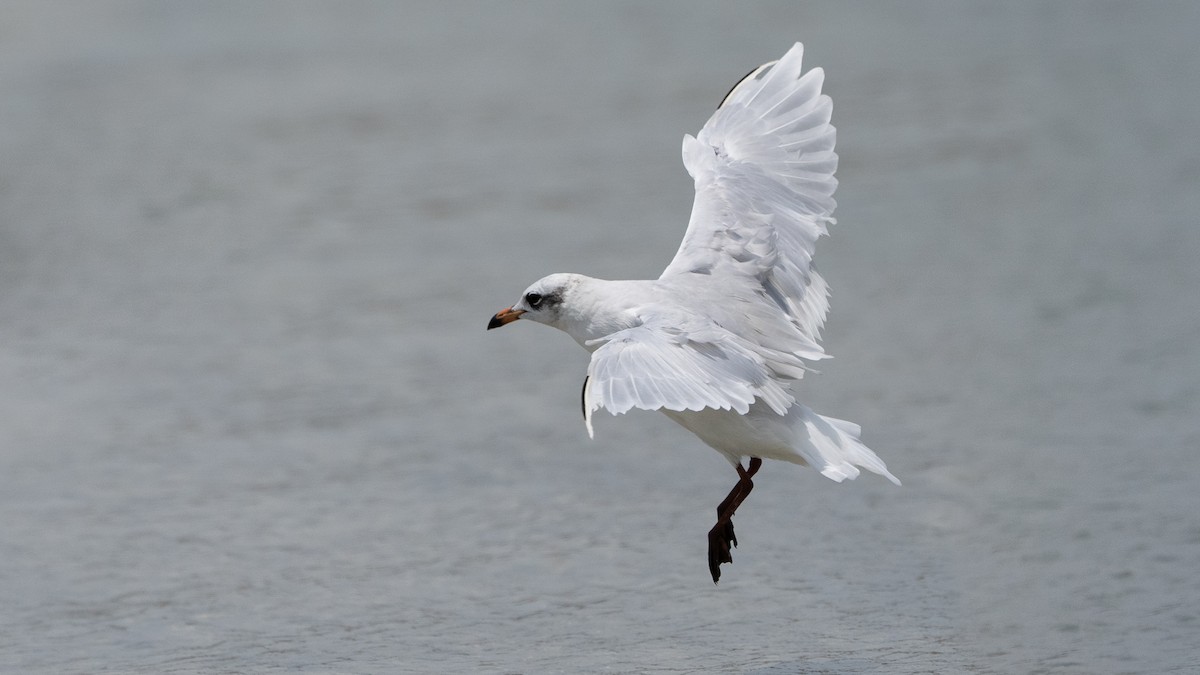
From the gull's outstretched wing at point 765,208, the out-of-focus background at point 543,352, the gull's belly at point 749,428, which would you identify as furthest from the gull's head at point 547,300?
the out-of-focus background at point 543,352

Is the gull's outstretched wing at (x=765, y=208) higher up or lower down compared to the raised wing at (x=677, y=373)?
higher up

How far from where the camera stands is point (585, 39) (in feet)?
31.8

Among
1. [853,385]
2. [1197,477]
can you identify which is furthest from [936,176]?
[1197,477]

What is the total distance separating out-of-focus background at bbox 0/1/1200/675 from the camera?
406 cm

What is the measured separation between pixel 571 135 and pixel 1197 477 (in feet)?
13.9

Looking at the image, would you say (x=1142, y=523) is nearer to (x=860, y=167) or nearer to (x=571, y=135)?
(x=860, y=167)

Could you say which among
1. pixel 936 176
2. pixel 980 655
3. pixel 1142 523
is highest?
pixel 936 176

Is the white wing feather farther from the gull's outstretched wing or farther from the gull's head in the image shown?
the gull's head

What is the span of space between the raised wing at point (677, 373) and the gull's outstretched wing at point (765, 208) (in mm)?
225

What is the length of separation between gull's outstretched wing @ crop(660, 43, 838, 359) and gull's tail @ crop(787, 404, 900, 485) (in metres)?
0.16

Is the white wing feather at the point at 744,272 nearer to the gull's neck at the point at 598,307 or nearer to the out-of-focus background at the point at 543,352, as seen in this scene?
the gull's neck at the point at 598,307

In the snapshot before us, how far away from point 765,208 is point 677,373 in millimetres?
1138

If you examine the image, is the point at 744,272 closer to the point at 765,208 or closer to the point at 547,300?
the point at 765,208

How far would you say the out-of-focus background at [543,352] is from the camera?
406cm
